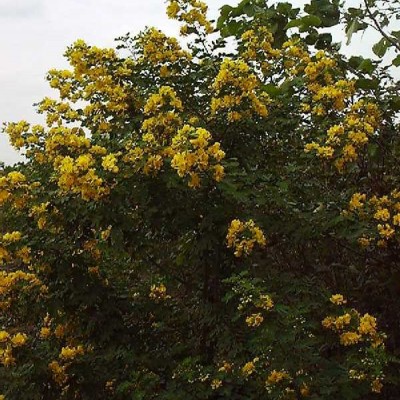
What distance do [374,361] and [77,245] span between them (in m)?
1.60

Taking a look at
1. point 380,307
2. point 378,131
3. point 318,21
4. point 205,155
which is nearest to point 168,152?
point 205,155

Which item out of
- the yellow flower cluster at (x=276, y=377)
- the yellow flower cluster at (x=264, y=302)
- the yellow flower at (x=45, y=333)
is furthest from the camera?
the yellow flower at (x=45, y=333)

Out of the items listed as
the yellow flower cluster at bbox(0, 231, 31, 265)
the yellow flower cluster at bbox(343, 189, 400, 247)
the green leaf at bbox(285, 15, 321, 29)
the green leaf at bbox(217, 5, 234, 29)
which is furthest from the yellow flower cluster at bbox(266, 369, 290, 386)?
the green leaf at bbox(217, 5, 234, 29)

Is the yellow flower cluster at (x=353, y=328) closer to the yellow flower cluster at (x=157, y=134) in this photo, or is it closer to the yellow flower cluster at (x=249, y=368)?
the yellow flower cluster at (x=249, y=368)

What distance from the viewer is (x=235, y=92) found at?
275 cm

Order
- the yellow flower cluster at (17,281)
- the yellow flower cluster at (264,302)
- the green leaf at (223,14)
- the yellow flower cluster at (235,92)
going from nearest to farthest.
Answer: the yellow flower cluster at (264,302)
the yellow flower cluster at (235,92)
the yellow flower cluster at (17,281)
the green leaf at (223,14)

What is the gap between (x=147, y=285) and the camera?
333cm

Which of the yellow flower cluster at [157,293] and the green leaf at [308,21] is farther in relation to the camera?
the yellow flower cluster at [157,293]

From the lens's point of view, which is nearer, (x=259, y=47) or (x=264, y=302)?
(x=264, y=302)

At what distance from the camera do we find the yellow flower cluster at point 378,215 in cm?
281

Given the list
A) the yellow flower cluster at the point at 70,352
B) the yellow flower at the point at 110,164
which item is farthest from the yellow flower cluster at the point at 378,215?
the yellow flower cluster at the point at 70,352

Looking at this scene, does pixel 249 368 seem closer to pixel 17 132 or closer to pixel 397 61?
pixel 397 61

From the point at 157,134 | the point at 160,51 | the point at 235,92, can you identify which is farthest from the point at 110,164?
the point at 160,51

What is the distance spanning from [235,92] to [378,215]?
0.99m
